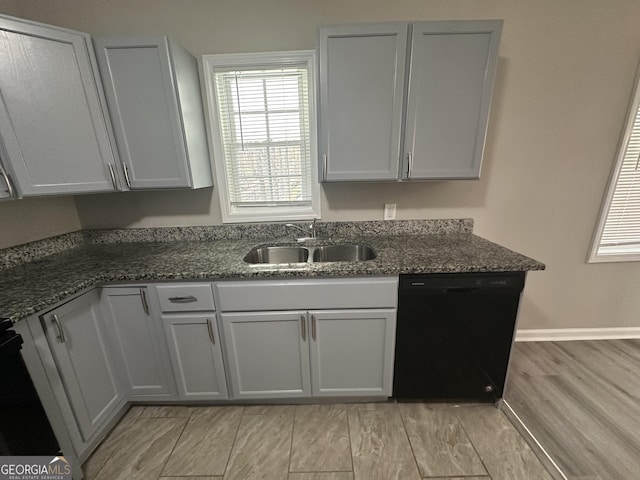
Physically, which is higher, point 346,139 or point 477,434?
point 346,139

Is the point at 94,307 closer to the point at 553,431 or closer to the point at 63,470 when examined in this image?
the point at 63,470

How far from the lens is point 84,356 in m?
1.33

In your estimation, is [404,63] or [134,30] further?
[134,30]

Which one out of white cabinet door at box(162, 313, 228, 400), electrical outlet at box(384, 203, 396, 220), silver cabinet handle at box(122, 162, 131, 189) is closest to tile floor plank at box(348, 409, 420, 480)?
white cabinet door at box(162, 313, 228, 400)

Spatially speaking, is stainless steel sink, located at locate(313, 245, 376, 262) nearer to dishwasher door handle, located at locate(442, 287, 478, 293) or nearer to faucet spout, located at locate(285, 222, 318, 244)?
faucet spout, located at locate(285, 222, 318, 244)

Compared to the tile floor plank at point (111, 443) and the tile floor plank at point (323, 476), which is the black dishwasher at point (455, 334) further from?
the tile floor plank at point (111, 443)

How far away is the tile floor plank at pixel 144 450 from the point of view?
1308 millimetres

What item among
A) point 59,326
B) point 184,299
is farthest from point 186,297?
point 59,326

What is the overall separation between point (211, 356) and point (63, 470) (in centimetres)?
75

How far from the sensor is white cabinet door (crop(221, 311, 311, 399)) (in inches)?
57.7

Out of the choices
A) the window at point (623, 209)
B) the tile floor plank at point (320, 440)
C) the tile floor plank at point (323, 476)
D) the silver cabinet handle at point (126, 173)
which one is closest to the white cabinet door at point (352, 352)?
the tile floor plank at point (320, 440)

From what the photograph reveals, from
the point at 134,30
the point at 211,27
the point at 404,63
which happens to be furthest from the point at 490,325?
the point at 134,30

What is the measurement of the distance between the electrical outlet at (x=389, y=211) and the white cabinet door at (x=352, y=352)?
821 millimetres

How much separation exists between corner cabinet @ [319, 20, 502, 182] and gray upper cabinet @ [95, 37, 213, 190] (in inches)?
33.7
